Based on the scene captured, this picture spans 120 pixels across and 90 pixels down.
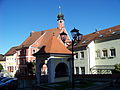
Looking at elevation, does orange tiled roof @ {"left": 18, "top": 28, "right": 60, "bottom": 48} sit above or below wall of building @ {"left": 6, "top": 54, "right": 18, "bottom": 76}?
above

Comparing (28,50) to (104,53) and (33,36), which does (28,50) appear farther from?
(104,53)

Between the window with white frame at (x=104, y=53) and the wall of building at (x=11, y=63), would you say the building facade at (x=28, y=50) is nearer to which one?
the wall of building at (x=11, y=63)

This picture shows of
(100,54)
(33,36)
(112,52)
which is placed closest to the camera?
(112,52)

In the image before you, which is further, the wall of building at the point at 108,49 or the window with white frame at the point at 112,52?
the window with white frame at the point at 112,52

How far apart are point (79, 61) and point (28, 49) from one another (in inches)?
667

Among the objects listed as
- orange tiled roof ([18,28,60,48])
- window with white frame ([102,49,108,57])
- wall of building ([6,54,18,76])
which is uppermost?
orange tiled roof ([18,28,60,48])

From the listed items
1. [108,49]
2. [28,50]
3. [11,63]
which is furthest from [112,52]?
[11,63]

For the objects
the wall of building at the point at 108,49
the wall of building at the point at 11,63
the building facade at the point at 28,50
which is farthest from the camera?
the wall of building at the point at 11,63

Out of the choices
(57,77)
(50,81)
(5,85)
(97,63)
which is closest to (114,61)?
(97,63)

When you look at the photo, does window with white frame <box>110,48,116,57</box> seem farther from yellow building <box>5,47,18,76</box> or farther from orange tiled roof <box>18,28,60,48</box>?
yellow building <box>5,47,18,76</box>

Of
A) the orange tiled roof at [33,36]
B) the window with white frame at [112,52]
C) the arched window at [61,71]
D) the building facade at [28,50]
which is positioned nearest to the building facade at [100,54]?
the window with white frame at [112,52]

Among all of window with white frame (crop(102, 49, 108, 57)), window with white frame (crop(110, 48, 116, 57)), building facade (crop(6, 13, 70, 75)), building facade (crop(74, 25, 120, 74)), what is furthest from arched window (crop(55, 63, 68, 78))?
building facade (crop(6, 13, 70, 75))

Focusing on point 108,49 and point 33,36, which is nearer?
point 108,49

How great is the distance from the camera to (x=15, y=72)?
46094 millimetres
